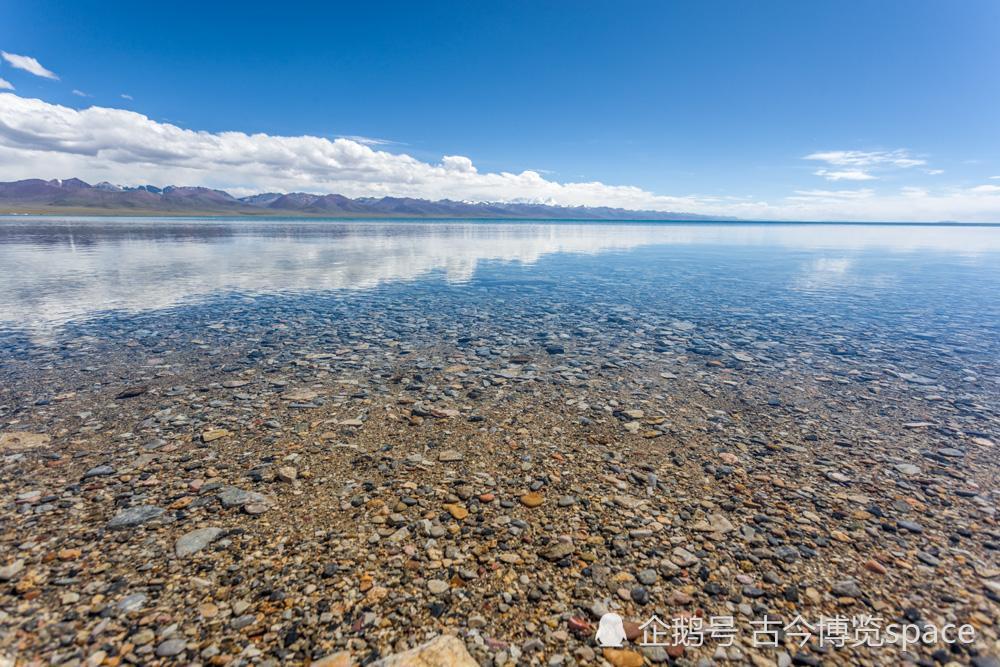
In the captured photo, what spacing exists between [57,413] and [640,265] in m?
39.5

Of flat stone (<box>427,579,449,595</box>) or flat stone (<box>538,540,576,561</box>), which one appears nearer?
flat stone (<box>427,579,449,595</box>)

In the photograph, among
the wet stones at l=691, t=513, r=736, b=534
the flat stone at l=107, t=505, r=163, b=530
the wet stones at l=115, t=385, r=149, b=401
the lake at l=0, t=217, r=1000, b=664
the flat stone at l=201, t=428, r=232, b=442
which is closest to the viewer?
the lake at l=0, t=217, r=1000, b=664

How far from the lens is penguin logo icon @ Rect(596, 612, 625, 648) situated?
13.3ft

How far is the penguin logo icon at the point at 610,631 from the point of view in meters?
4.06

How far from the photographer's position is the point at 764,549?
5.25 m

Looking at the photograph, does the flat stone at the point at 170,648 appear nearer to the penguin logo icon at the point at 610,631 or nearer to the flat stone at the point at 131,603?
the flat stone at the point at 131,603

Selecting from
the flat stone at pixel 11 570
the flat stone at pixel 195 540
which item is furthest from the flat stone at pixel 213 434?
the flat stone at pixel 11 570

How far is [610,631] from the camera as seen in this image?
4.19 metres

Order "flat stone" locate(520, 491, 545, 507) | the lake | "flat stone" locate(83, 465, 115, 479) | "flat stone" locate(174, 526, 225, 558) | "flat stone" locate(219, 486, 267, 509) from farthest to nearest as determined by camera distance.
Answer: "flat stone" locate(83, 465, 115, 479)
"flat stone" locate(520, 491, 545, 507)
"flat stone" locate(219, 486, 267, 509)
"flat stone" locate(174, 526, 225, 558)
the lake

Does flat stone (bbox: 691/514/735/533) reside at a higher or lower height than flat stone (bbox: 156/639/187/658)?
higher

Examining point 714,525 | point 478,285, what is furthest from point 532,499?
point 478,285

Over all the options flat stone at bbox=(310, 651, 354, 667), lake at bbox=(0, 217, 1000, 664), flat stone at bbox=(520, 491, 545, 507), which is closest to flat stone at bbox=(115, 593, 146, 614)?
lake at bbox=(0, 217, 1000, 664)

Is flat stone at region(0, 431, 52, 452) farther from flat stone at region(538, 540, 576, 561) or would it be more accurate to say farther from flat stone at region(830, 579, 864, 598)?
flat stone at region(830, 579, 864, 598)

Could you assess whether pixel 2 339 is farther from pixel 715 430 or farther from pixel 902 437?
pixel 902 437
